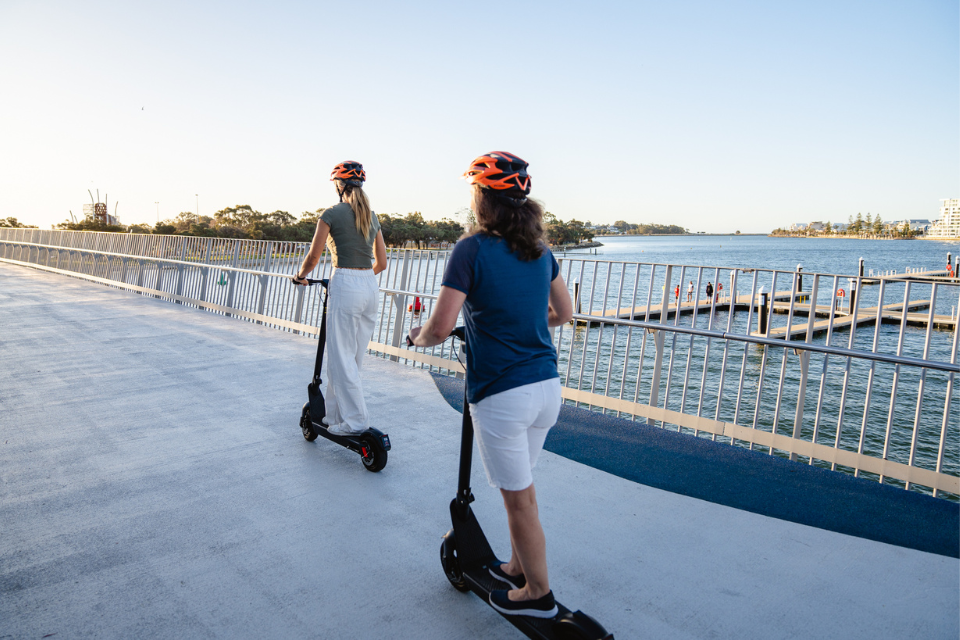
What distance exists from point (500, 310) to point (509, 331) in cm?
8

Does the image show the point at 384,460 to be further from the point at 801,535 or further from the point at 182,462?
the point at 801,535

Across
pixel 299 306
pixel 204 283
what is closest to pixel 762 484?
pixel 299 306

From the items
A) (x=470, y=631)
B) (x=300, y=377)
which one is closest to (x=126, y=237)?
(x=300, y=377)

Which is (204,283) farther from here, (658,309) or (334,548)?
(658,309)

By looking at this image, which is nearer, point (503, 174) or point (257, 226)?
point (503, 174)

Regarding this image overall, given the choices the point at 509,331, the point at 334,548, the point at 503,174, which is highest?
the point at 503,174

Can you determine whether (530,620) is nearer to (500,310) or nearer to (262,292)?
(500,310)

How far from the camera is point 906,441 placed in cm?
1223

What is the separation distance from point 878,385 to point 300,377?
13806 millimetres

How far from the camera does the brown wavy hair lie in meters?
2.07

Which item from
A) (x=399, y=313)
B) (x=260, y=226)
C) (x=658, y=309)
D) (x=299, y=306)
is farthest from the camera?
(x=260, y=226)

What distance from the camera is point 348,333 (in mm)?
3951

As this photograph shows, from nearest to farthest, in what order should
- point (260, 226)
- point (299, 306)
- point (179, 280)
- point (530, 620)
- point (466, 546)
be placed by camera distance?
1. point (530, 620)
2. point (466, 546)
3. point (299, 306)
4. point (179, 280)
5. point (260, 226)

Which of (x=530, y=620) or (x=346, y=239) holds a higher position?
(x=346, y=239)
